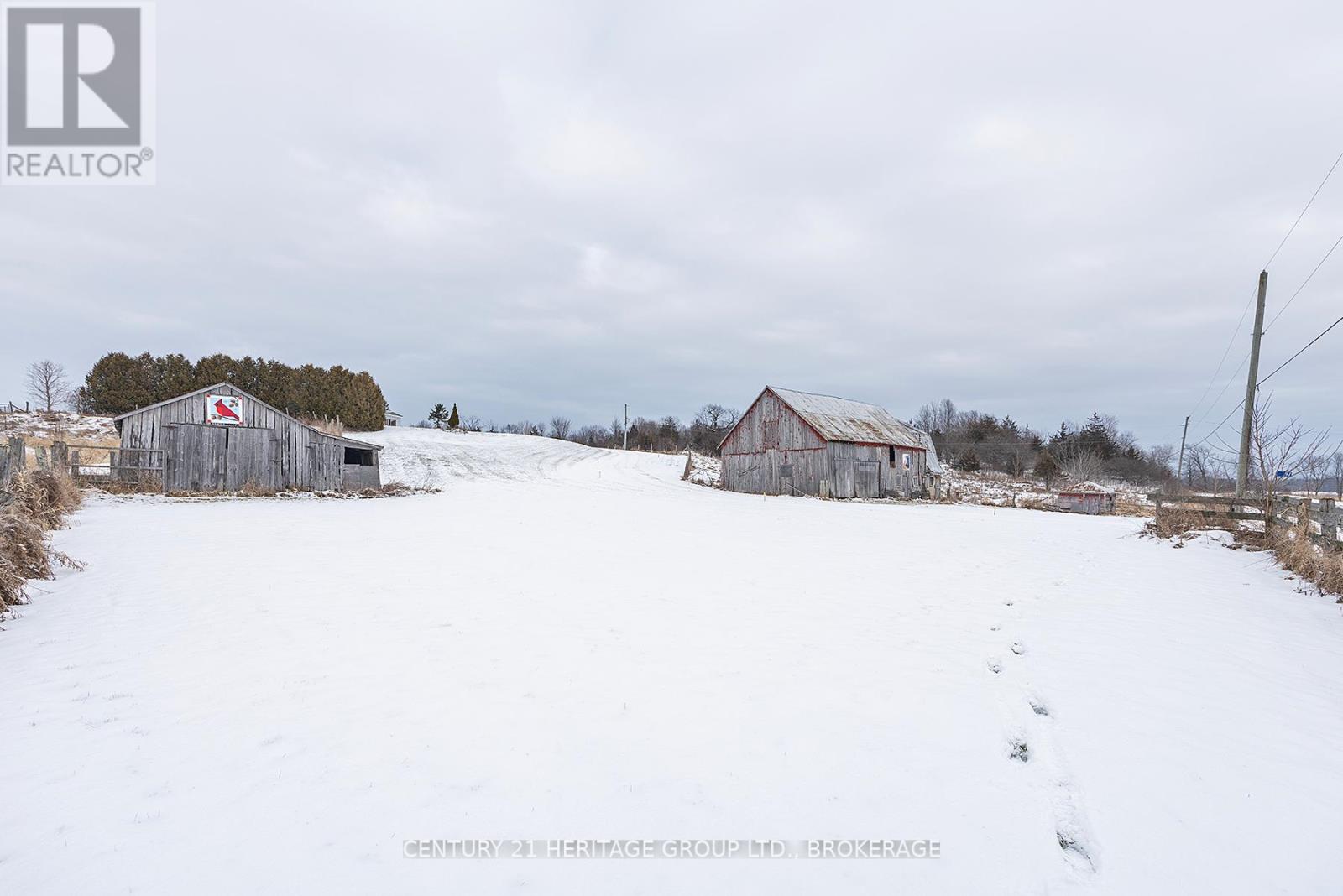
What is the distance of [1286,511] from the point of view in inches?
528

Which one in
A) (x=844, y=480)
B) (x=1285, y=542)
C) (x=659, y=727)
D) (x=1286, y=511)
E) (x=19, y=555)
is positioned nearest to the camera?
(x=659, y=727)

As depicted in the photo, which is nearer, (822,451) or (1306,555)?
(1306,555)

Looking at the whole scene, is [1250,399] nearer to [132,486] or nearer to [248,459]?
[248,459]

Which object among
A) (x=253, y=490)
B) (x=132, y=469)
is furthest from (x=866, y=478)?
(x=132, y=469)

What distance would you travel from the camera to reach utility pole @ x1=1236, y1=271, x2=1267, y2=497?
17188 mm

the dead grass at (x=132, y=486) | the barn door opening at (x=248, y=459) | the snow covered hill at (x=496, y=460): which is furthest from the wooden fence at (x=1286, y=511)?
the dead grass at (x=132, y=486)

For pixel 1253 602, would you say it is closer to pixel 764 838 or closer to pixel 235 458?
pixel 764 838

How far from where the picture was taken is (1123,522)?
23.0m

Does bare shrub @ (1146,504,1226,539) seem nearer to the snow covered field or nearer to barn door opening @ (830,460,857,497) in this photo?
the snow covered field

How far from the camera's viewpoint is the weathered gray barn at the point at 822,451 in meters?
31.9

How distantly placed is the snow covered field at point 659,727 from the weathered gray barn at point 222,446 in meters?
17.4

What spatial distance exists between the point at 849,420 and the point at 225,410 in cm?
3180

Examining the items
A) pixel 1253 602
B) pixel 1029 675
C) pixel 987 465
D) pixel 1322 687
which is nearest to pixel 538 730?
pixel 1029 675

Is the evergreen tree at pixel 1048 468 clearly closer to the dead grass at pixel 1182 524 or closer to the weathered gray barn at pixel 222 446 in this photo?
the dead grass at pixel 1182 524
